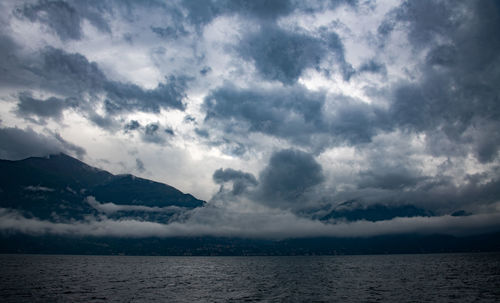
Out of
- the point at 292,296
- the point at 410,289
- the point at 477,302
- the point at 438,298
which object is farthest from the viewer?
the point at 410,289

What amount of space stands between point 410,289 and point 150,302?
7297 cm

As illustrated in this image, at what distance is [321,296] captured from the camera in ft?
249

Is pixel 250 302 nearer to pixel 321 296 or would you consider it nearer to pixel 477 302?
pixel 321 296

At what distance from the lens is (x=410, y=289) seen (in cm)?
8669

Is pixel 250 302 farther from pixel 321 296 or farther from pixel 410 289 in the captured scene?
pixel 410 289

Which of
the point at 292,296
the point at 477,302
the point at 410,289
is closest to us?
the point at 477,302

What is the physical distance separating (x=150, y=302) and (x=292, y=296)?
35283 millimetres

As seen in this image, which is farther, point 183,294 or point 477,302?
point 183,294

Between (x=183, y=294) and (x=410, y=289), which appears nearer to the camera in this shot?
(x=183, y=294)

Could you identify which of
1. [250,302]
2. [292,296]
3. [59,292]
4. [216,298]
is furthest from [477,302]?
[59,292]

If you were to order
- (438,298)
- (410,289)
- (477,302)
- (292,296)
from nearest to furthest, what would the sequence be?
(477,302) < (438,298) < (292,296) < (410,289)

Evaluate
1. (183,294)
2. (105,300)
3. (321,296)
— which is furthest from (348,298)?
(105,300)

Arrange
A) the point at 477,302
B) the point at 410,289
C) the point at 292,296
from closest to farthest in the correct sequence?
the point at 477,302 → the point at 292,296 → the point at 410,289

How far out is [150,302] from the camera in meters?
66.6
